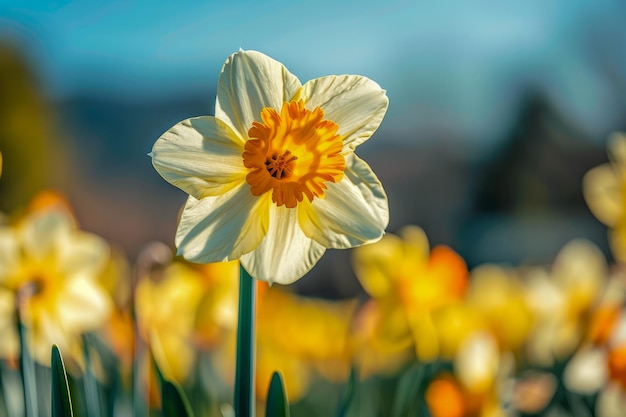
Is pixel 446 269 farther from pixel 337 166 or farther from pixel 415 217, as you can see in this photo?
pixel 415 217

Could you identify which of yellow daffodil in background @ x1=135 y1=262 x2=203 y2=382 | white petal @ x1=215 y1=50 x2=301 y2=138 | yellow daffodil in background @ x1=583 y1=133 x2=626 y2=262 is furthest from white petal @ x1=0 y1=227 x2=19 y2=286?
yellow daffodil in background @ x1=583 y1=133 x2=626 y2=262

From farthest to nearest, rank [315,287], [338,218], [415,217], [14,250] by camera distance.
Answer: [415,217], [315,287], [14,250], [338,218]

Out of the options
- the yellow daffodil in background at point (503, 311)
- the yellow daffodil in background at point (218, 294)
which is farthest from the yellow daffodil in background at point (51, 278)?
the yellow daffodil in background at point (503, 311)

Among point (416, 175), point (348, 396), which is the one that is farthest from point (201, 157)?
point (416, 175)

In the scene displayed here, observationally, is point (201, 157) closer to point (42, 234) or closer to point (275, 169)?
point (275, 169)

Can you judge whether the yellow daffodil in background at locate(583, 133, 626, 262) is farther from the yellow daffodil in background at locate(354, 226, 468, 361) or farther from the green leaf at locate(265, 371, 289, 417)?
the green leaf at locate(265, 371, 289, 417)

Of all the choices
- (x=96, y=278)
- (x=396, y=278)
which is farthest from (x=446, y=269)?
(x=96, y=278)

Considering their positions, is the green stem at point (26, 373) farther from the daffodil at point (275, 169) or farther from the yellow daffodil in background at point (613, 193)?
the yellow daffodil in background at point (613, 193)
